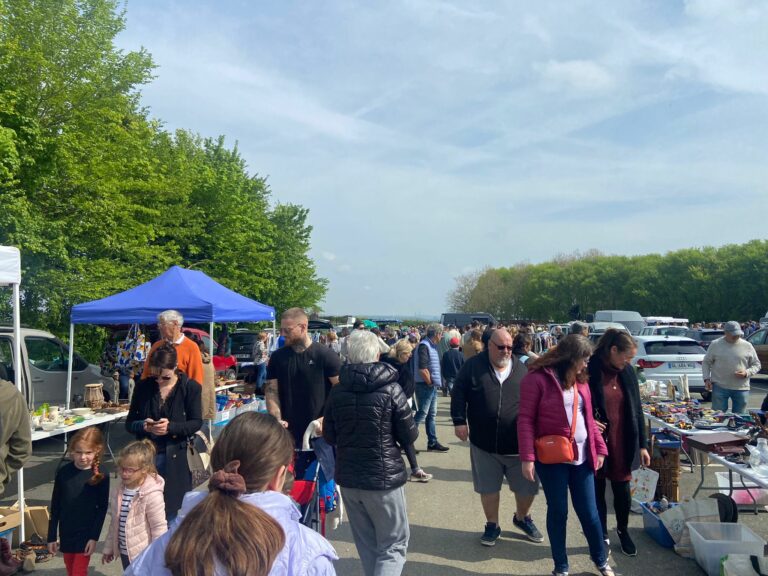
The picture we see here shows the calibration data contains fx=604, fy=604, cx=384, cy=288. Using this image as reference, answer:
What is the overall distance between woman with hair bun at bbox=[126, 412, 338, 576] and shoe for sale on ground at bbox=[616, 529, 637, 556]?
145 inches

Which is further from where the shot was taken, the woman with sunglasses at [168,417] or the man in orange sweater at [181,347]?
the man in orange sweater at [181,347]

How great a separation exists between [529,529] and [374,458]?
7.08ft

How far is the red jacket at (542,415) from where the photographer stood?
3.98 meters

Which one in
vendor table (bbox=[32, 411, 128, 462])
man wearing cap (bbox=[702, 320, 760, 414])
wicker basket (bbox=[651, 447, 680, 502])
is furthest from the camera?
man wearing cap (bbox=[702, 320, 760, 414])

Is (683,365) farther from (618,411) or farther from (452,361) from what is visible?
(618,411)

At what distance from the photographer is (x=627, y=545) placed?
455 centimetres

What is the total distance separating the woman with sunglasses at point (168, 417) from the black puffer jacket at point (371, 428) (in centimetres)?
124

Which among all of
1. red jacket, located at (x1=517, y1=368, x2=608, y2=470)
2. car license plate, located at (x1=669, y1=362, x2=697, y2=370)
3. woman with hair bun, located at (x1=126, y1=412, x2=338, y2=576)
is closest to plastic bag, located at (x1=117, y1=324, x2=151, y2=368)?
red jacket, located at (x1=517, y1=368, x2=608, y2=470)

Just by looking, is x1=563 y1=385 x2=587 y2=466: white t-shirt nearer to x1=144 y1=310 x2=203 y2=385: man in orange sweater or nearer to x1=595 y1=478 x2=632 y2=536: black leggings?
x1=595 y1=478 x2=632 y2=536: black leggings

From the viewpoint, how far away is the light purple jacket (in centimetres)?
157

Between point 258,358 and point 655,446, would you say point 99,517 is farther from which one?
point 258,358

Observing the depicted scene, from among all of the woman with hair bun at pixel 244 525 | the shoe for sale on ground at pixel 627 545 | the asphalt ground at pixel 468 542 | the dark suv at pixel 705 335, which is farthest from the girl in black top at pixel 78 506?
the dark suv at pixel 705 335

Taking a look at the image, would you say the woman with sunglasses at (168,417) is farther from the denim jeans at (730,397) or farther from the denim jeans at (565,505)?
the denim jeans at (730,397)

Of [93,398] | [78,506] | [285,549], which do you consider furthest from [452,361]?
[285,549]
